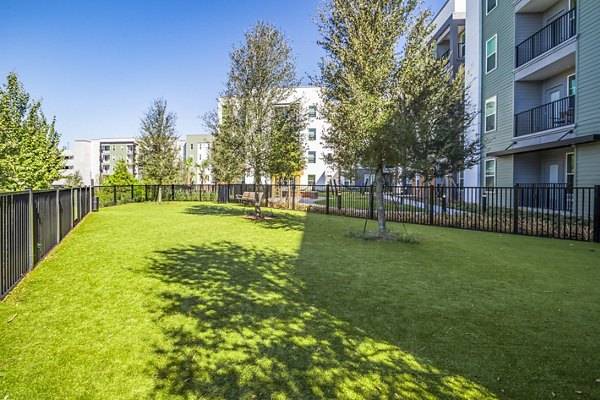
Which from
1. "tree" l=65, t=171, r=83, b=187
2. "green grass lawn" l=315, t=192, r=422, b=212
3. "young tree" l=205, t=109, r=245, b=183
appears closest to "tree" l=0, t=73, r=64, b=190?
"tree" l=65, t=171, r=83, b=187

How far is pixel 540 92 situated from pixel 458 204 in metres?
7.38

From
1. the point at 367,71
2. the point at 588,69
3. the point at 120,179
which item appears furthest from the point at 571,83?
the point at 120,179

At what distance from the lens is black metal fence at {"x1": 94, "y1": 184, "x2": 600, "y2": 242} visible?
10578 mm

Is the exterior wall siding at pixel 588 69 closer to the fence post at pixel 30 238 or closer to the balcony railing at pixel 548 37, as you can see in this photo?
the balcony railing at pixel 548 37

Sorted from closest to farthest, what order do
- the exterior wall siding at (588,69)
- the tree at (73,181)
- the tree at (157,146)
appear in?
the exterior wall siding at (588,69), the tree at (73,181), the tree at (157,146)

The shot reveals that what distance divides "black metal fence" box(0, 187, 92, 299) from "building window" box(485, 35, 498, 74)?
72.2ft

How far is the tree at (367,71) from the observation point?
9.21m

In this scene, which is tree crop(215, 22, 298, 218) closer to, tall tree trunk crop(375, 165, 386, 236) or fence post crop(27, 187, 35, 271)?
tall tree trunk crop(375, 165, 386, 236)

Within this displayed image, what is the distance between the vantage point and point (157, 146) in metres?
25.0

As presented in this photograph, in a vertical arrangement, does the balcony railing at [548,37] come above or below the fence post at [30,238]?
above

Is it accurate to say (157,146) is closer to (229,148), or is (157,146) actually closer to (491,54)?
(229,148)

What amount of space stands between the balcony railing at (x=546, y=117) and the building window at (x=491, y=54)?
14.5 ft

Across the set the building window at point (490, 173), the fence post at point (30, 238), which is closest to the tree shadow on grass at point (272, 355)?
the fence post at point (30, 238)

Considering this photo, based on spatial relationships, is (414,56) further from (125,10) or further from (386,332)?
(125,10)
